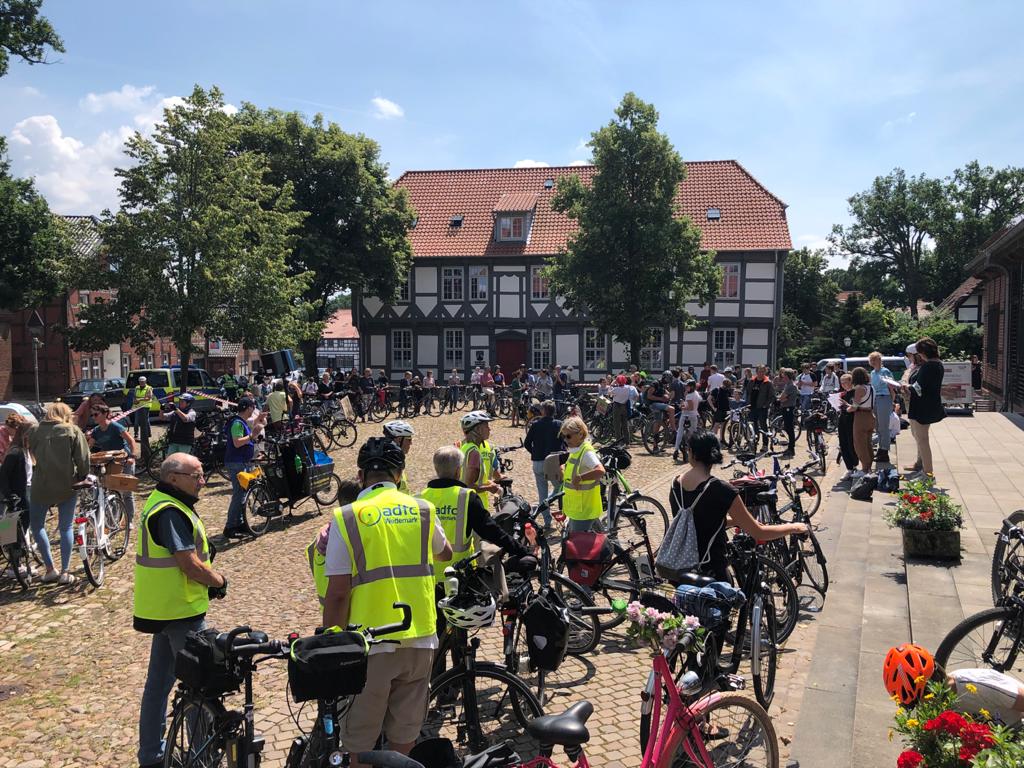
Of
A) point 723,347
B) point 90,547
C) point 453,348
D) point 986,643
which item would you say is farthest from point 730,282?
point 986,643

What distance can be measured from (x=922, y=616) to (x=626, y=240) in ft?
68.1

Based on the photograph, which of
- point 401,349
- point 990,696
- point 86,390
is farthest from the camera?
point 401,349

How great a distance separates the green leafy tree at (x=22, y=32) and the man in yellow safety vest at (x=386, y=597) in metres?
21.2

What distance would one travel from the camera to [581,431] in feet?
23.4

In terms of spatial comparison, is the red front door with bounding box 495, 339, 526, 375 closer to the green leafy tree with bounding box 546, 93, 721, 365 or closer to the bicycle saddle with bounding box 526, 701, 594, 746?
the green leafy tree with bounding box 546, 93, 721, 365

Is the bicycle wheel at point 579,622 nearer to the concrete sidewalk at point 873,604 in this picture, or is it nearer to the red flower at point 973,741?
the concrete sidewalk at point 873,604

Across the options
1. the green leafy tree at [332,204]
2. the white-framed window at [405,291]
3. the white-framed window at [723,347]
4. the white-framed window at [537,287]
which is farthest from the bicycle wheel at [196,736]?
the white-framed window at [405,291]

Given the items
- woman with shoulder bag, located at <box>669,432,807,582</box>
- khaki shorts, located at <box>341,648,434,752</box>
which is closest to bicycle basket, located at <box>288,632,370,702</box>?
khaki shorts, located at <box>341,648,434,752</box>

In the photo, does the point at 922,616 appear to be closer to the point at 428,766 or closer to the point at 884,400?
the point at 428,766

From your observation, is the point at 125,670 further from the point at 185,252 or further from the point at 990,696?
the point at 185,252

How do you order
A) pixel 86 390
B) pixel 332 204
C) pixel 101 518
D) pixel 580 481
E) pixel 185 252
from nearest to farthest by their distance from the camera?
1. pixel 580 481
2. pixel 101 518
3. pixel 185 252
4. pixel 86 390
5. pixel 332 204

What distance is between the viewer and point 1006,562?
17.9 feet

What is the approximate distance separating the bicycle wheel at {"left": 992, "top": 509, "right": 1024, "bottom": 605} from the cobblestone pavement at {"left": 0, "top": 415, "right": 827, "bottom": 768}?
4.53 ft

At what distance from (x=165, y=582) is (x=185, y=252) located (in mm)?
12691
